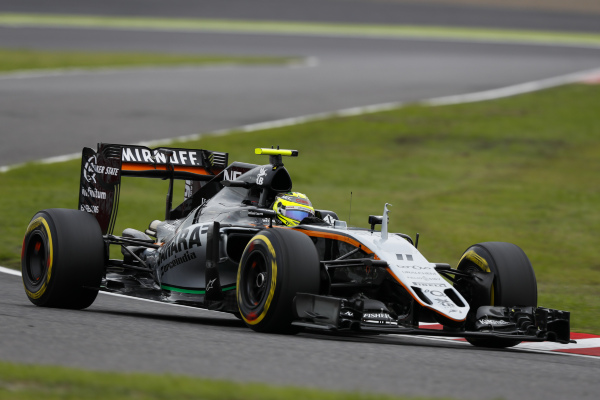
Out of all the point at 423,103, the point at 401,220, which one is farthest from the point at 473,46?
the point at 401,220

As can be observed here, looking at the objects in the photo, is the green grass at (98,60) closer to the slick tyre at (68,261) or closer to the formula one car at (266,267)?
the formula one car at (266,267)

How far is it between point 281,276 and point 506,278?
2005 mm

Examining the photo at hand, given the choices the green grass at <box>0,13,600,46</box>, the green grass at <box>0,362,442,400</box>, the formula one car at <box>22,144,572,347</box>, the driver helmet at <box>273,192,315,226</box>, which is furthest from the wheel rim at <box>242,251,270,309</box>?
the green grass at <box>0,13,600,46</box>

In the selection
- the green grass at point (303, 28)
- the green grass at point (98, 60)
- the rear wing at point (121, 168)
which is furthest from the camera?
the green grass at point (303, 28)

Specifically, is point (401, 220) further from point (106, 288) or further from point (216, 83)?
point (216, 83)

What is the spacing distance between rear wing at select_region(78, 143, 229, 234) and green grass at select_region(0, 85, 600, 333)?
101 inches

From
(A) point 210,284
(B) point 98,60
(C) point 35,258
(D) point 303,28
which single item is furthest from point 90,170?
(D) point 303,28

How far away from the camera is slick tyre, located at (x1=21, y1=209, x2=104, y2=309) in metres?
9.51

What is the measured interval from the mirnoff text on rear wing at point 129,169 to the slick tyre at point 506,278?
294 cm

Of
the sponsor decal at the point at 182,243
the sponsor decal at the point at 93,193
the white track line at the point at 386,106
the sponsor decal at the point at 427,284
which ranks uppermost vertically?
the white track line at the point at 386,106

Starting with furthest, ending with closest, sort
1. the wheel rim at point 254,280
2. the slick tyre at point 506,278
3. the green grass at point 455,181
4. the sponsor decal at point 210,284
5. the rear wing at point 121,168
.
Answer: the green grass at point 455,181 → the rear wing at point 121,168 → the sponsor decal at point 210,284 → the slick tyre at point 506,278 → the wheel rim at point 254,280

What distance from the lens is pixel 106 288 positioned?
9961 mm

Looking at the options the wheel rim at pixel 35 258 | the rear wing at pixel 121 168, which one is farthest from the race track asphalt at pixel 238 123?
the rear wing at pixel 121 168

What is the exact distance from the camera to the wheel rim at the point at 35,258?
9.93 m
